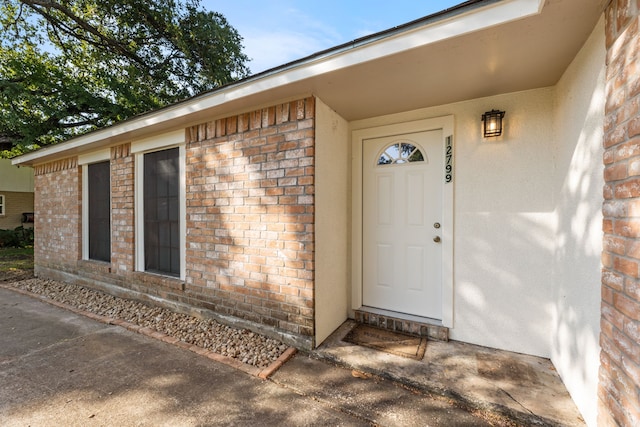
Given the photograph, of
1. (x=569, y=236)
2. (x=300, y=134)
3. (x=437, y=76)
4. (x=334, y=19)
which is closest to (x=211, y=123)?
(x=300, y=134)

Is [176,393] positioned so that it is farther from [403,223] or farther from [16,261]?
[16,261]

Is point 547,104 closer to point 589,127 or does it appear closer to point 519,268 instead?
point 589,127

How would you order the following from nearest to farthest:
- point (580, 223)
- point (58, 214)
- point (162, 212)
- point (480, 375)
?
1. point (580, 223)
2. point (480, 375)
3. point (162, 212)
4. point (58, 214)

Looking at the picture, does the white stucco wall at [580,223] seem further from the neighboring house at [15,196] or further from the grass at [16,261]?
the neighboring house at [15,196]

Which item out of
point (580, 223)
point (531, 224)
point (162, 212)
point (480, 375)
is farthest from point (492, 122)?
point (162, 212)

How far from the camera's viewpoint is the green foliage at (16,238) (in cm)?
1029

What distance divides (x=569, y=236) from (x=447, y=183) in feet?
3.37

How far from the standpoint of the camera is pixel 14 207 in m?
12.2

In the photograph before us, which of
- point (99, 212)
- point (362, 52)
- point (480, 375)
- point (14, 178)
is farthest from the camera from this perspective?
point (14, 178)

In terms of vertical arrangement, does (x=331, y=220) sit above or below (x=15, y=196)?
below

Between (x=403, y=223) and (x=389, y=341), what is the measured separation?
4.06ft

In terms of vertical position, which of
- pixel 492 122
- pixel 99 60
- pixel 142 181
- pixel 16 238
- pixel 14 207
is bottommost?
pixel 16 238

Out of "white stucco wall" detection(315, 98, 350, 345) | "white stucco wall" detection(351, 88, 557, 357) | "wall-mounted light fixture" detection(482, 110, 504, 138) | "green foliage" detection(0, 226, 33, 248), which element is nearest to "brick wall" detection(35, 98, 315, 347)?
"white stucco wall" detection(315, 98, 350, 345)

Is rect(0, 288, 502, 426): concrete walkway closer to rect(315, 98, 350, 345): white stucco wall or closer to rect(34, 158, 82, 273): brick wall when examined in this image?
rect(315, 98, 350, 345): white stucco wall
